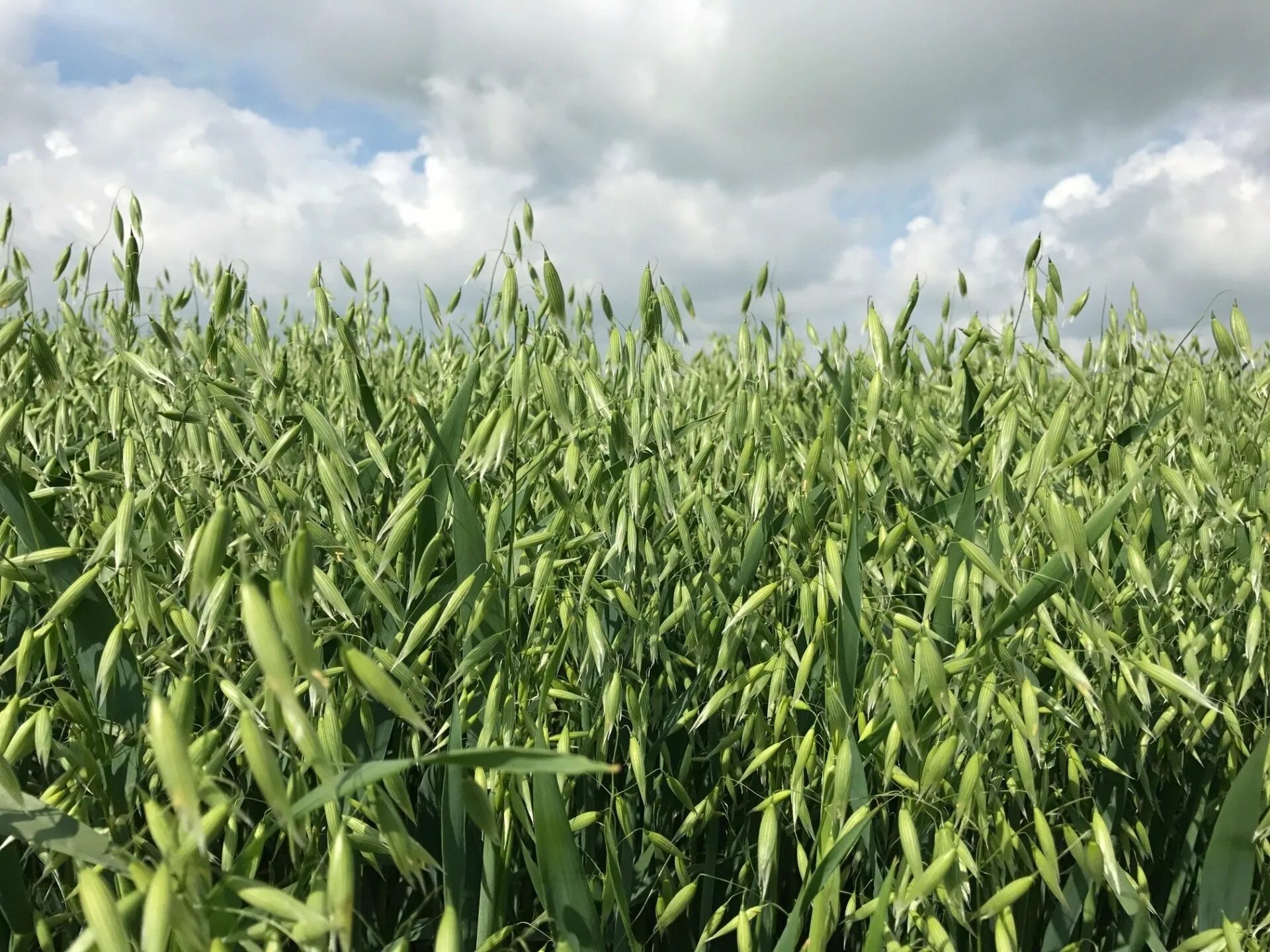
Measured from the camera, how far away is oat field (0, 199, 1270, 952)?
2.86 feet

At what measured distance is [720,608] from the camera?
1301 millimetres

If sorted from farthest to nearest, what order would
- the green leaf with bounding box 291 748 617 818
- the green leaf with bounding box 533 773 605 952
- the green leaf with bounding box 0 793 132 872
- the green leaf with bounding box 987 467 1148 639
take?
the green leaf with bounding box 987 467 1148 639 → the green leaf with bounding box 533 773 605 952 → the green leaf with bounding box 0 793 132 872 → the green leaf with bounding box 291 748 617 818

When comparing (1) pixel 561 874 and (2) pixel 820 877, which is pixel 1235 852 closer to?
(2) pixel 820 877

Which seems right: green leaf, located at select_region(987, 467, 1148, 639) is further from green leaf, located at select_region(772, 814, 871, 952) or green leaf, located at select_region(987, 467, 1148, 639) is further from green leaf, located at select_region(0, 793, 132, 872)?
green leaf, located at select_region(0, 793, 132, 872)

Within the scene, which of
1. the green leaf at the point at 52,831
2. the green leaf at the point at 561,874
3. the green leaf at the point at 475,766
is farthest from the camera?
the green leaf at the point at 561,874

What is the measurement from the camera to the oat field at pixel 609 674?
87 centimetres

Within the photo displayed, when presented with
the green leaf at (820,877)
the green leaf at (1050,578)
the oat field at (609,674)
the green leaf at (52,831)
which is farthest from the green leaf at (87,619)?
the green leaf at (1050,578)

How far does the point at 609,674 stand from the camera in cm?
115

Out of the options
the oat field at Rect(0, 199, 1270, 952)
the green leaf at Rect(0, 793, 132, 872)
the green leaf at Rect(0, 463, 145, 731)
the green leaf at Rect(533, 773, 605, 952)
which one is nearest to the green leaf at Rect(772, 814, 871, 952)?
the oat field at Rect(0, 199, 1270, 952)

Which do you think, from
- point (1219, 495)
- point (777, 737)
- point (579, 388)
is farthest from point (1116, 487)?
point (579, 388)

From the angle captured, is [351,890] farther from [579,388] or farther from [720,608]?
[579,388]

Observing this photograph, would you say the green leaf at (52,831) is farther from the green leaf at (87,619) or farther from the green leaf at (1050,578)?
the green leaf at (1050,578)

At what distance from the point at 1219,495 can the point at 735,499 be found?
0.76 meters

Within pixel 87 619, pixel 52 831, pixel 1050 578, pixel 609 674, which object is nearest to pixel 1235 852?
pixel 1050 578
